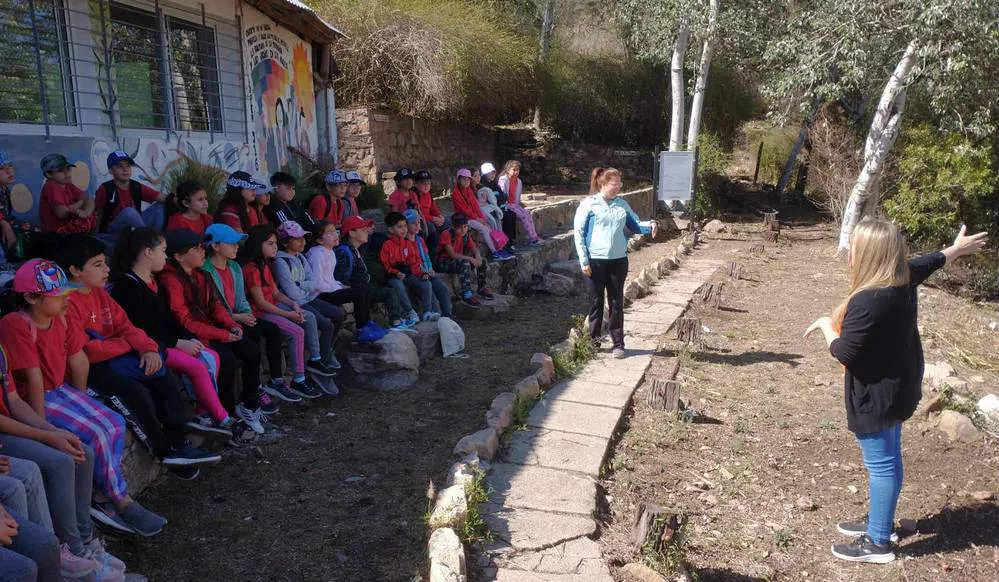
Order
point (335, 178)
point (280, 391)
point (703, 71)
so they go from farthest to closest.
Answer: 1. point (703, 71)
2. point (335, 178)
3. point (280, 391)

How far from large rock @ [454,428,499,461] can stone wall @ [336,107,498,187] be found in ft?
29.8

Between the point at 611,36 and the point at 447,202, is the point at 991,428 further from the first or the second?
the point at 611,36

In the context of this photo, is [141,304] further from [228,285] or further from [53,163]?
[53,163]

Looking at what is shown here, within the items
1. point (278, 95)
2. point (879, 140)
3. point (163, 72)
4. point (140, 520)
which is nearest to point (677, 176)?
point (879, 140)

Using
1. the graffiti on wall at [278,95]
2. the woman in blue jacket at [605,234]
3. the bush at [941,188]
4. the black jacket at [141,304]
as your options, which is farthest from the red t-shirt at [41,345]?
the bush at [941,188]

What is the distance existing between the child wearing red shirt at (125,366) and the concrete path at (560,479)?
162 centimetres

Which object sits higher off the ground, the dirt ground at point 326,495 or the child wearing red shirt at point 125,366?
the child wearing red shirt at point 125,366

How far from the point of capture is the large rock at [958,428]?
4.75m

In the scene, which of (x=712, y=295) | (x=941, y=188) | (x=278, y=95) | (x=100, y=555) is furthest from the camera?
(x=941, y=188)

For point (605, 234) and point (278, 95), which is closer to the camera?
point (605, 234)

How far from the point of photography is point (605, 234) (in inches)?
236

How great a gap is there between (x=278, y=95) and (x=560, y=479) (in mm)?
7480

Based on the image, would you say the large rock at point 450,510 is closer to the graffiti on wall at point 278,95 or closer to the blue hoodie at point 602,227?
the blue hoodie at point 602,227

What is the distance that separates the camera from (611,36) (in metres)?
24.6
